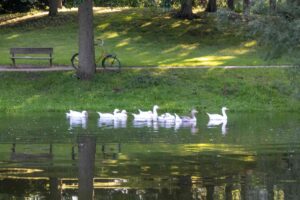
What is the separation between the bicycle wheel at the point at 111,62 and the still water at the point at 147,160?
984 cm

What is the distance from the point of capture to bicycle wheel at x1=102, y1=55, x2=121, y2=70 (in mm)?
35594

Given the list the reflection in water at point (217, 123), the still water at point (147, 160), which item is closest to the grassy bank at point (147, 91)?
the reflection in water at point (217, 123)

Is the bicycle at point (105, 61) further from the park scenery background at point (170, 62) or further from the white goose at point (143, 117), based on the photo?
the white goose at point (143, 117)

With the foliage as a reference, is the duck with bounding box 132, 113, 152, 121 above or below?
below

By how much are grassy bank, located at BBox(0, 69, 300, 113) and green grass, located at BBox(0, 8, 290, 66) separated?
365 centimetres

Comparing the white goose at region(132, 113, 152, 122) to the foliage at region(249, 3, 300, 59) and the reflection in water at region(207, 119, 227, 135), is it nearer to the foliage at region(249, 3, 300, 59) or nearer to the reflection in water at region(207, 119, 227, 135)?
the reflection in water at region(207, 119, 227, 135)

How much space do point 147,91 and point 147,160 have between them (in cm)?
1616

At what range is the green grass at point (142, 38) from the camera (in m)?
41.1

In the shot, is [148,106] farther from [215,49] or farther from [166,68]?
[215,49]

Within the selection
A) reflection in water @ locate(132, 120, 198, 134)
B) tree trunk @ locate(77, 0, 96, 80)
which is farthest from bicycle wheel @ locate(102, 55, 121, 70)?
reflection in water @ locate(132, 120, 198, 134)

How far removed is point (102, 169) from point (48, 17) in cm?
4026

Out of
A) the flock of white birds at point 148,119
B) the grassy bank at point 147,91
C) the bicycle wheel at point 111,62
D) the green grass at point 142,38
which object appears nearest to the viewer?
the flock of white birds at point 148,119

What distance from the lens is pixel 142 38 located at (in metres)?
48.6

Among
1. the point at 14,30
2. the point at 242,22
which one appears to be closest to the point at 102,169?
the point at 242,22
